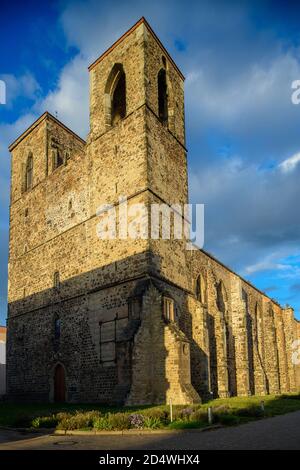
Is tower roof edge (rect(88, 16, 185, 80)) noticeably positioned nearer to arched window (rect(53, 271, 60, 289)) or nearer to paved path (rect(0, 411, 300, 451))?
arched window (rect(53, 271, 60, 289))

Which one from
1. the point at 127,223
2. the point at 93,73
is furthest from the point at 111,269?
the point at 93,73

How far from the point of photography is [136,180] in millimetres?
21234

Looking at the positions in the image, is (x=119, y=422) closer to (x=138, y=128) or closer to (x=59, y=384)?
(x=59, y=384)

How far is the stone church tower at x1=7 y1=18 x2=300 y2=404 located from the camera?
18.5m

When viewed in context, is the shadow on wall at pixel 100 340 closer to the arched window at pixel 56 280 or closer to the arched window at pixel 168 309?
the arched window at pixel 56 280

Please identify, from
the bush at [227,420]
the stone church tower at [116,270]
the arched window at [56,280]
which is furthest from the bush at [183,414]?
the arched window at [56,280]

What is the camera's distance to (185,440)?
9.50 meters

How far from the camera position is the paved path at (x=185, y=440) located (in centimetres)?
862

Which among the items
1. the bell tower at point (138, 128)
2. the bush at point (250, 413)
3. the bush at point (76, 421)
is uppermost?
the bell tower at point (138, 128)

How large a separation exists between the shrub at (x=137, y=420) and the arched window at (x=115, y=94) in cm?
1677

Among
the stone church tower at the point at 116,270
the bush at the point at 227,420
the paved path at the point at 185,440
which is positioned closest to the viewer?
the paved path at the point at 185,440

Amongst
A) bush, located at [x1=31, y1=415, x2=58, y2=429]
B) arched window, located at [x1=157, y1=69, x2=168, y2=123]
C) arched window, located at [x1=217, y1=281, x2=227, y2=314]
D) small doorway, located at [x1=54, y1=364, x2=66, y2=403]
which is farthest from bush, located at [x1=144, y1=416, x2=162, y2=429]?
arched window, located at [x1=217, y1=281, x2=227, y2=314]

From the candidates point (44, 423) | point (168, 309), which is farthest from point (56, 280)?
point (44, 423)

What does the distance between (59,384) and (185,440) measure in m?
15.0
